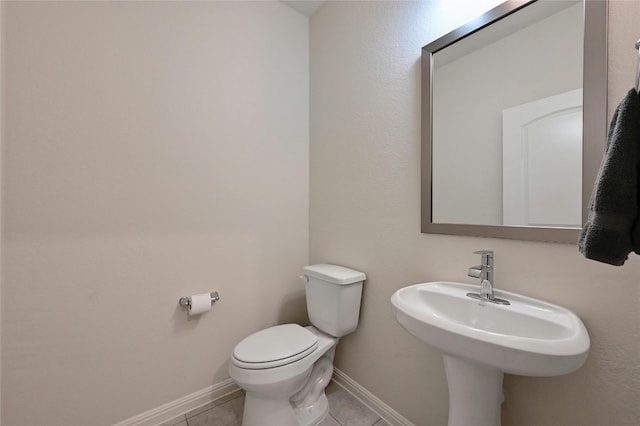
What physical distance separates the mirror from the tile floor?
1.05 m

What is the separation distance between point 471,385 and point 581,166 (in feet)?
2.54

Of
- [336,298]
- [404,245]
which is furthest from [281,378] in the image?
[404,245]

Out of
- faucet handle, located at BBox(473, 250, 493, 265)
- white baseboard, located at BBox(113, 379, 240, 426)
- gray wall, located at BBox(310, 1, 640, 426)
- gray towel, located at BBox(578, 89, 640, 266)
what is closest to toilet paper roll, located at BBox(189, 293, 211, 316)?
white baseboard, located at BBox(113, 379, 240, 426)

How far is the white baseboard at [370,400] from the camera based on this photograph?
1.27m

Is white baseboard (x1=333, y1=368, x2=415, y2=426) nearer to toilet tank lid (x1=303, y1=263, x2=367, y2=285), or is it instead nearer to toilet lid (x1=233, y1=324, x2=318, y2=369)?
toilet lid (x1=233, y1=324, x2=318, y2=369)

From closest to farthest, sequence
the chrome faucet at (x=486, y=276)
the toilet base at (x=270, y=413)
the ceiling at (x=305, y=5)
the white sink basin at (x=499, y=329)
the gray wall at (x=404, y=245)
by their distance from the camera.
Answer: the white sink basin at (x=499, y=329)
the gray wall at (x=404, y=245)
the chrome faucet at (x=486, y=276)
the toilet base at (x=270, y=413)
the ceiling at (x=305, y=5)

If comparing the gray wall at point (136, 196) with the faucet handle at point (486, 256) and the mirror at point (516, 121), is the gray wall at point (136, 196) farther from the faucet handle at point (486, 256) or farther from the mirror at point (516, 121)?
the faucet handle at point (486, 256)

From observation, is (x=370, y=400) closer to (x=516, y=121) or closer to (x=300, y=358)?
(x=300, y=358)

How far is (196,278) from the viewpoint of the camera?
1.42m

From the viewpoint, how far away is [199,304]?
136 cm

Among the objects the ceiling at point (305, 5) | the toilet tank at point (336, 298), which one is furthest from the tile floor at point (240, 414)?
the ceiling at point (305, 5)

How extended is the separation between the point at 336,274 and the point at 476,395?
76 centimetres

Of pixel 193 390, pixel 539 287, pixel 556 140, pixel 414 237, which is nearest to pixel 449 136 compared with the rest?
pixel 556 140

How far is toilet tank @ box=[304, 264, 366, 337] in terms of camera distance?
1368 millimetres
